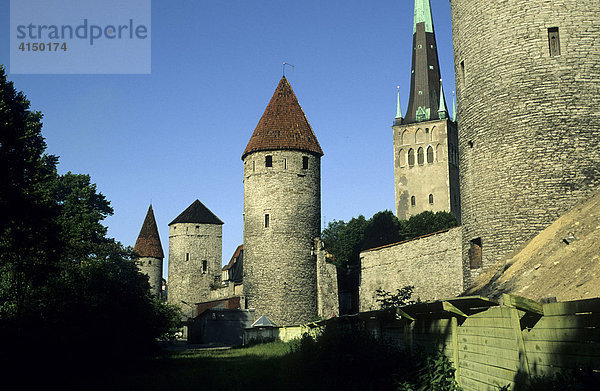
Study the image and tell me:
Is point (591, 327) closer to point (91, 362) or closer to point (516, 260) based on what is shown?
point (516, 260)

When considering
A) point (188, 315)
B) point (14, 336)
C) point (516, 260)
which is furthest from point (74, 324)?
point (188, 315)

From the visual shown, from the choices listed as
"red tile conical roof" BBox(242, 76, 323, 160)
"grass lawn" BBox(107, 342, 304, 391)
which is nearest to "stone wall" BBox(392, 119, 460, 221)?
"red tile conical roof" BBox(242, 76, 323, 160)

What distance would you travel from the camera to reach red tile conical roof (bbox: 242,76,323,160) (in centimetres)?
3338

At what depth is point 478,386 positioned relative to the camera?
6762 mm

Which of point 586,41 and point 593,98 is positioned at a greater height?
point 586,41

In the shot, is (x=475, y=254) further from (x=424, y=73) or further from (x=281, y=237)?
(x=424, y=73)

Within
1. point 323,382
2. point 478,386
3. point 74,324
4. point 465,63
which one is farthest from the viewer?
point 465,63

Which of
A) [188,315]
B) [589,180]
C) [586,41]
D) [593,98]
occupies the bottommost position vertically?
[188,315]

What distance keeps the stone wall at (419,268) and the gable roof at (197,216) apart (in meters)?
29.0

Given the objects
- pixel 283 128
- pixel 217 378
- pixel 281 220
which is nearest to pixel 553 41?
pixel 217 378

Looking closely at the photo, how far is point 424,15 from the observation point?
71188mm

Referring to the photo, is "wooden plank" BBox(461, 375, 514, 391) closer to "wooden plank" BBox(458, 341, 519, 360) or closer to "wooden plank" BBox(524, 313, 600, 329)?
"wooden plank" BBox(458, 341, 519, 360)

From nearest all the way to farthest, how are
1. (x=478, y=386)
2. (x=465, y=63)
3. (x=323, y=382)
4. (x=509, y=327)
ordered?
(x=509, y=327) < (x=478, y=386) < (x=323, y=382) < (x=465, y=63)

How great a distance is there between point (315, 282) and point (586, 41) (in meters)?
20.4
